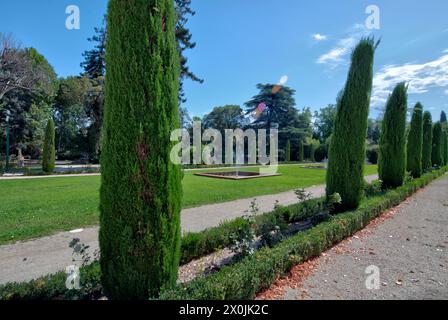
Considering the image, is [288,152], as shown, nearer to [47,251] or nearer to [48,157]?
[48,157]

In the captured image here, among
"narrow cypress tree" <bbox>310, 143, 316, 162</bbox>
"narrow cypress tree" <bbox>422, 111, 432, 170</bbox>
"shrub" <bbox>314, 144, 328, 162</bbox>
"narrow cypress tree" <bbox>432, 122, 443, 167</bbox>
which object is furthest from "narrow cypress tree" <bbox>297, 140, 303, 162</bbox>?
"narrow cypress tree" <bbox>422, 111, 432, 170</bbox>

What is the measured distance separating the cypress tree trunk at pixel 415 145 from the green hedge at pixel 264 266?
11.6 meters

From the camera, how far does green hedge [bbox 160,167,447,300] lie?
2.28 m

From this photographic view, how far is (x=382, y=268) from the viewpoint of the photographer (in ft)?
11.6

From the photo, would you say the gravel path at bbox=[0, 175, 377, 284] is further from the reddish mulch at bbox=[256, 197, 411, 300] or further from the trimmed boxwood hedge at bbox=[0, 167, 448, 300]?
the reddish mulch at bbox=[256, 197, 411, 300]

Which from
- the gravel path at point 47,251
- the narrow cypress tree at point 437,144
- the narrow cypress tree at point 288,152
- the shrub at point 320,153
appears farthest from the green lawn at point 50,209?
the shrub at point 320,153

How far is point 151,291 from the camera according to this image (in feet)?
7.41

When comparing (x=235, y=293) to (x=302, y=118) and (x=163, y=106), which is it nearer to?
(x=163, y=106)

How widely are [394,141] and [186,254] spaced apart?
32.9ft

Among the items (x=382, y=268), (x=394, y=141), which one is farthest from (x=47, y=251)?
(x=394, y=141)

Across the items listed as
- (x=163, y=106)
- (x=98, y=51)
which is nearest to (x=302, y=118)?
(x=98, y=51)

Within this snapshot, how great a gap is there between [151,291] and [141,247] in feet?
1.51

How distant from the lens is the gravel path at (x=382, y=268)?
9.37ft
